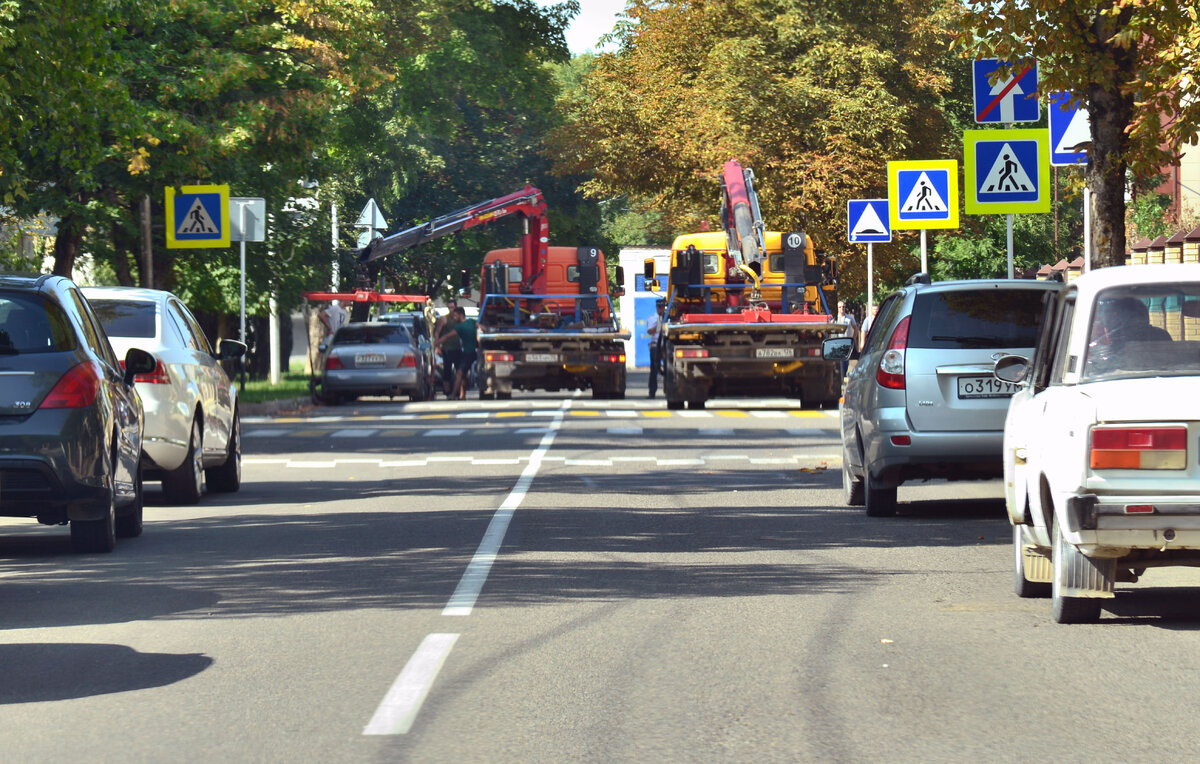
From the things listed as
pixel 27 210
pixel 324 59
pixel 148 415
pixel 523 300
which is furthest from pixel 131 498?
pixel 523 300

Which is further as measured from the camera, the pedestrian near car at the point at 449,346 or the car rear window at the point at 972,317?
the pedestrian near car at the point at 449,346

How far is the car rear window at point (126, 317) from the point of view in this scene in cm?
1537

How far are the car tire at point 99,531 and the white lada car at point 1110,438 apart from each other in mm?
5495

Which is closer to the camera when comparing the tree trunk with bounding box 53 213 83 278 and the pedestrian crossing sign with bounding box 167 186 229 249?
the tree trunk with bounding box 53 213 83 278

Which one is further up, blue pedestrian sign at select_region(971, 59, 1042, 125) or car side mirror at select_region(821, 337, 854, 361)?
blue pedestrian sign at select_region(971, 59, 1042, 125)

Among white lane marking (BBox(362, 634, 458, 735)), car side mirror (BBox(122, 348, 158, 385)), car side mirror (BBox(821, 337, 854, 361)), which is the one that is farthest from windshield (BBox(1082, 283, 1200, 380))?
car side mirror (BBox(122, 348, 158, 385))

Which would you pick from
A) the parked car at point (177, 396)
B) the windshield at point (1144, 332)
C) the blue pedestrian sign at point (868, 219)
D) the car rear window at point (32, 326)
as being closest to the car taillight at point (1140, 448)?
the windshield at point (1144, 332)

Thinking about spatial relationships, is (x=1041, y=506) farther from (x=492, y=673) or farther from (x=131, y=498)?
(x=131, y=498)

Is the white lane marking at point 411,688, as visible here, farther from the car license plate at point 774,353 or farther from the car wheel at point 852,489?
the car license plate at point 774,353

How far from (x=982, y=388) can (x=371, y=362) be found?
73.8 feet

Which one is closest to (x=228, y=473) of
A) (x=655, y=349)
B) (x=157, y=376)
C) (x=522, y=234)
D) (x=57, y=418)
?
(x=157, y=376)

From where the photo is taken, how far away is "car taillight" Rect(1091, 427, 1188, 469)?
319 inches

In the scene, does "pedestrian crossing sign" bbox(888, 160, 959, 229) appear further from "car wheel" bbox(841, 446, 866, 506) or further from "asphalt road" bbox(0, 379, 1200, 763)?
"car wheel" bbox(841, 446, 866, 506)

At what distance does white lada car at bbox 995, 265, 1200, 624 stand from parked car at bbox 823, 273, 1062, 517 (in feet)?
12.5
